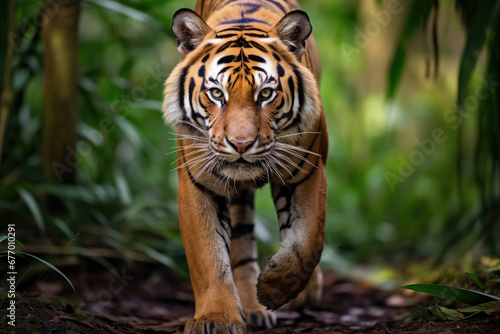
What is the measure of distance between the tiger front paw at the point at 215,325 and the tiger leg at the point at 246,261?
65cm

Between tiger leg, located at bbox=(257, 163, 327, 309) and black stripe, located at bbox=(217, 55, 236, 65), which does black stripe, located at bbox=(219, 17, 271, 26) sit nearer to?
black stripe, located at bbox=(217, 55, 236, 65)

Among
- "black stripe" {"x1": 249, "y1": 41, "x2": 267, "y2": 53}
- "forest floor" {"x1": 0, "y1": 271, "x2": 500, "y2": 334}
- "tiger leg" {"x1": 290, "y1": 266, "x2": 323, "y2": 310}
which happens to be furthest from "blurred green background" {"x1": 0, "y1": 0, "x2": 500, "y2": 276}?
"black stripe" {"x1": 249, "y1": 41, "x2": 267, "y2": 53}

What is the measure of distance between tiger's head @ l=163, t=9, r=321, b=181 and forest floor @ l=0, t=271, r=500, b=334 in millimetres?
908

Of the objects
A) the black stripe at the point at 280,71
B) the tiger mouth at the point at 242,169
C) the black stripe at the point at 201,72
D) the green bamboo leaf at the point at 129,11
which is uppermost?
the green bamboo leaf at the point at 129,11

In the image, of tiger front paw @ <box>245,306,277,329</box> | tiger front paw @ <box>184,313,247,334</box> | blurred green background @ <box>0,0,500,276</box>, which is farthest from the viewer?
blurred green background @ <box>0,0,500,276</box>

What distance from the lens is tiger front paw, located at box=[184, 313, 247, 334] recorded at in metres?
2.58

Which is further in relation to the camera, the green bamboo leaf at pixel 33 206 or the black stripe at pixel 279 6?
the green bamboo leaf at pixel 33 206

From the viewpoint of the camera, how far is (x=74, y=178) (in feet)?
14.9

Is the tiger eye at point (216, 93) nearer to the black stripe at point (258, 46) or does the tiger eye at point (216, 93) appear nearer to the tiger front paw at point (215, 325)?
the black stripe at point (258, 46)

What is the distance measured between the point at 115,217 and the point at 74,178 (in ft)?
1.41

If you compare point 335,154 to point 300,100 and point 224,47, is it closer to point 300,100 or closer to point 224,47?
point 300,100

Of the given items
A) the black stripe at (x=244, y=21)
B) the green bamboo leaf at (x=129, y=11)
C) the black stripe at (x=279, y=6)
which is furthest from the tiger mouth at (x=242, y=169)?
the green bamboo leaf at (x=129, y=11)

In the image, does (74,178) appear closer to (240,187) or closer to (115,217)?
(115,217)

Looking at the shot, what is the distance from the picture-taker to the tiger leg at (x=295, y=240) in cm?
273
